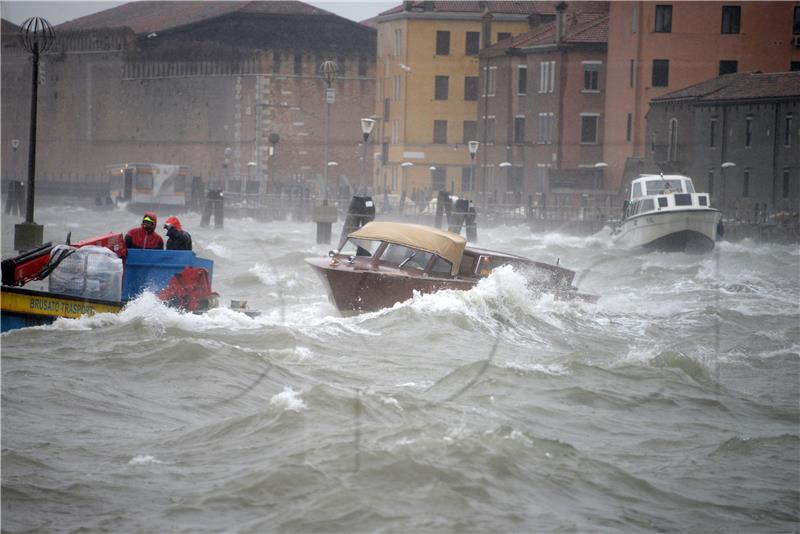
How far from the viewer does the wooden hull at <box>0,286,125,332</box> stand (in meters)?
14.6

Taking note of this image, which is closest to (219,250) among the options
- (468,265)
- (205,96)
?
(468,265)

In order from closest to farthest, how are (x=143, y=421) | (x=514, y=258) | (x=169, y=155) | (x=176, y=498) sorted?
(x=176, y=498), (x=143, y=421), (x=514, y=258), (x=169, y=155)

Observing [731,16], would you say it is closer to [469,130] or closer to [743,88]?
[743,88]

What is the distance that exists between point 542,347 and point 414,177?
163 ft

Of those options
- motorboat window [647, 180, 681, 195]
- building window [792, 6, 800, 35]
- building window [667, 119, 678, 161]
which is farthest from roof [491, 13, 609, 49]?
motorboat window [647, 180, 681, 195]

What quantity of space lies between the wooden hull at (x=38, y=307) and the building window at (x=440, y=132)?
51.5 meters

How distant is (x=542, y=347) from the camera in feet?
54.3

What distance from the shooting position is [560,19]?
184 feet

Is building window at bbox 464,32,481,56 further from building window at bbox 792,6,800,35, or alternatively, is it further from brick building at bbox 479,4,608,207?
building window at bbox 792,6,800,35

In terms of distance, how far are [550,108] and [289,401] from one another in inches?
1811

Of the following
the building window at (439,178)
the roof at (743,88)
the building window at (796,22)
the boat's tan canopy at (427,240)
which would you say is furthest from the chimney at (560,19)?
the boat's tan canopy at (427,240)

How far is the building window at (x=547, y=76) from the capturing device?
5653cm

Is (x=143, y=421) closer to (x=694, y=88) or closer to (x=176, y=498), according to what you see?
(x=176, y=498)

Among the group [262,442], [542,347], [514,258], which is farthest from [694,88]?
[262,442]
